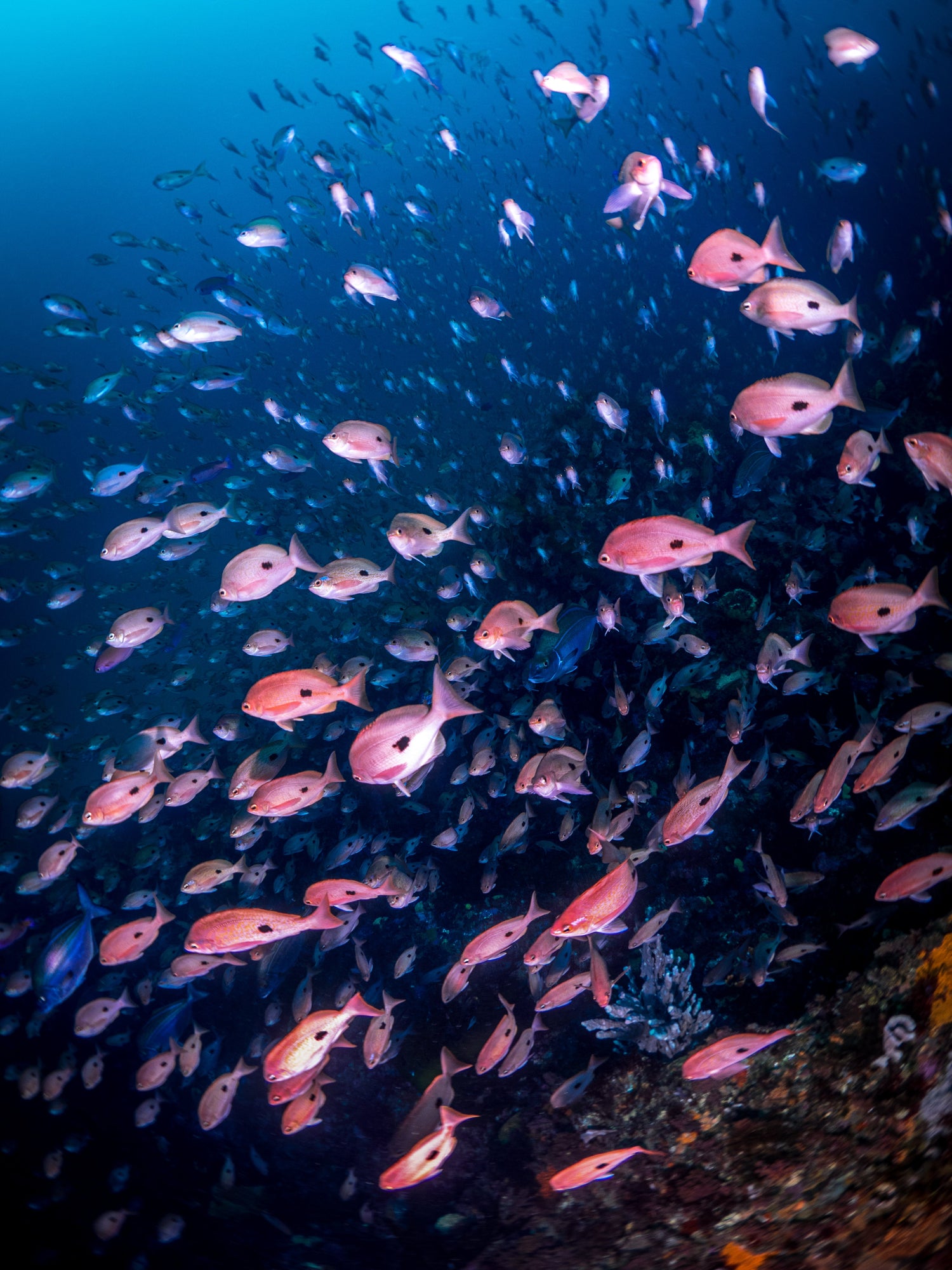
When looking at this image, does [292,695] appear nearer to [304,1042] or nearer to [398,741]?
[398,741]

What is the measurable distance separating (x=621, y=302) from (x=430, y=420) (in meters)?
13.2

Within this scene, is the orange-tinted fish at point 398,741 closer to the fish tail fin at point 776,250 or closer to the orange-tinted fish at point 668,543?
the orange-tinted fish at point 668,543

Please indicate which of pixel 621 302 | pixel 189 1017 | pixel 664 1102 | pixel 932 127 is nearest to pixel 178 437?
pixel 621 302

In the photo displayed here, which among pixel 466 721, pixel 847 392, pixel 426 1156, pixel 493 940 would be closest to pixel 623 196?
pixel 847 392

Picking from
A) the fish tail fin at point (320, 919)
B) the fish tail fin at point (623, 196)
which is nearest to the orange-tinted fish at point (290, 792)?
the fish tail fin at point (320, 919)

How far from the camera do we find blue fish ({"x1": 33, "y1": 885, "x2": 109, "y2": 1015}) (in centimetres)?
559

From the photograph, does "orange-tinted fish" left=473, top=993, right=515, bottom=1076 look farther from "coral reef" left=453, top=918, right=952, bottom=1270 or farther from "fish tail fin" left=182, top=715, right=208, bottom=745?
"fish tail fin" left=182, top=715, right=208, bottom=745

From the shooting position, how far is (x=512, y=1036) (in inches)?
175

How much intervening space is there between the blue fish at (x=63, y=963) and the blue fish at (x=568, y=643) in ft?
16.4

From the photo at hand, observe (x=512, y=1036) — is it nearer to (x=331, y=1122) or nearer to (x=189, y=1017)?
(x=331, y=1122)

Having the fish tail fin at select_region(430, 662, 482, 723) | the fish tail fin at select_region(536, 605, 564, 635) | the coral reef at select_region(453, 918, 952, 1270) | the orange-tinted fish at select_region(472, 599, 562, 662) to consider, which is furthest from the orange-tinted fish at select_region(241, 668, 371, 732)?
the coral reef at select_region(453, 918, 952, 1270)

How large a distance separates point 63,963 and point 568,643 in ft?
19.1

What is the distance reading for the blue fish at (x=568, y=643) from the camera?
5.52 meters

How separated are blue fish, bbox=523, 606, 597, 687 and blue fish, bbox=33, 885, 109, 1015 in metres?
5.01
